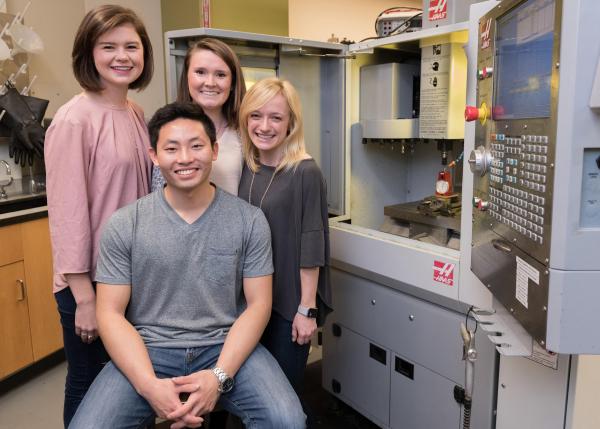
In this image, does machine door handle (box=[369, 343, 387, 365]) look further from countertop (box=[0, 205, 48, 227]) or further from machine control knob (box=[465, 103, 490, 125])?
countertop (box=[0, 205, 48, 227])

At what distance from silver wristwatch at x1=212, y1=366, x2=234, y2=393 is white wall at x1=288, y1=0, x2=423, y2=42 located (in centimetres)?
332

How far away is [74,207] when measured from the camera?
136 centimetres

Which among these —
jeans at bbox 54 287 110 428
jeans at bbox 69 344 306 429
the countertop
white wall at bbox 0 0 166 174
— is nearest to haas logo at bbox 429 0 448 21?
jeans at bbox 69 344 306 429

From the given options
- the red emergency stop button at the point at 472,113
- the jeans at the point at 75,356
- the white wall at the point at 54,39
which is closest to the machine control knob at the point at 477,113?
the red emergency stop button at the point at 472,113

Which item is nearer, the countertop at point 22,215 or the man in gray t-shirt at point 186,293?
the man in gray t-shirt at point 186,293

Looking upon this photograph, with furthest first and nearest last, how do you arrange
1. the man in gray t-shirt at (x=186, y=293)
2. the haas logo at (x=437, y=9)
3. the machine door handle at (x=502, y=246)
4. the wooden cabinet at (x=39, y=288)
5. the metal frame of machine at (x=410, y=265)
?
the wooden cabinet at (x=39, y=288)
the haas logo at (x=437, y=9)
the man in gray t-shirt at (x=186, y=293)
the machine door handle at (x=502, y=246)
the metal frame of machine at (x=410, y=265)

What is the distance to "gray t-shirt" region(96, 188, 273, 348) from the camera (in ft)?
4.40

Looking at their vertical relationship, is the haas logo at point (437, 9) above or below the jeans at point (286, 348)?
above

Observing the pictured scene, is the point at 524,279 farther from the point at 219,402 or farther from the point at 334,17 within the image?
the point at 334,17

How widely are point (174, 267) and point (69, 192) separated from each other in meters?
0.34

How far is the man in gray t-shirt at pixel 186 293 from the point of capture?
128 cm

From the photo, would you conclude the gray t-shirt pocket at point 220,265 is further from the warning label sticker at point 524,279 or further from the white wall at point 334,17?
the white wall at point 334,17

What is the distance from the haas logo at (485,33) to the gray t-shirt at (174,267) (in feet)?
2.46

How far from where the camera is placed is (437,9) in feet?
5.51
